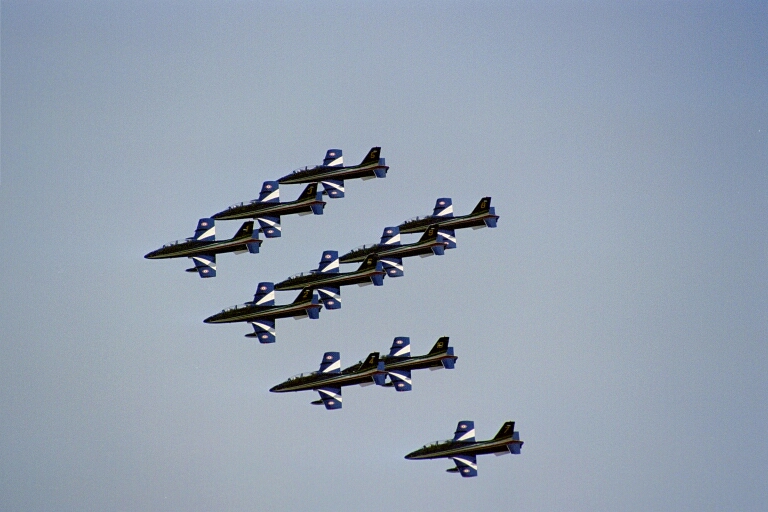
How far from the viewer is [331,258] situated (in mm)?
183875

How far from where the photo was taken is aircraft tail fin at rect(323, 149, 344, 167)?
18771 cm

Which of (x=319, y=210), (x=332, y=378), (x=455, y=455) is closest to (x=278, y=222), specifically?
(x=319, y=210)

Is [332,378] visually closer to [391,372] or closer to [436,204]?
[391,372]

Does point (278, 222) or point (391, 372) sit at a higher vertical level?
point (278, 222)

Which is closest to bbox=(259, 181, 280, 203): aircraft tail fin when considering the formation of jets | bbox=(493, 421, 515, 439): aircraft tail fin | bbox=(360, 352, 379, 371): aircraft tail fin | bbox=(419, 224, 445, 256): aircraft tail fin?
the formation of jets

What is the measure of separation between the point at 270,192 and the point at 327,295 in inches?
445

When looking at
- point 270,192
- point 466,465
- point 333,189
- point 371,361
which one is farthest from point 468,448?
point 270,192

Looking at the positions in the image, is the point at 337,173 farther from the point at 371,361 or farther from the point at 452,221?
the point at 371,361

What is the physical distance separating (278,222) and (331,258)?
236 inches

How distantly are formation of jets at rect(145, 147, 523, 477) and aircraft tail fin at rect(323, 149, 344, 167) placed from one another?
3.08m

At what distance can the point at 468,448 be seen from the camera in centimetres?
18300

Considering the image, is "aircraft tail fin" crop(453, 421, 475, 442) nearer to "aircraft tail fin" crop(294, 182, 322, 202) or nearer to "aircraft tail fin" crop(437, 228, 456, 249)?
"aircraft tail fin" crop(437, 228, 456, 249)

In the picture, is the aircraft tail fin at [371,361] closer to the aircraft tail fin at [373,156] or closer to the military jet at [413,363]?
the military jet at [413,363]

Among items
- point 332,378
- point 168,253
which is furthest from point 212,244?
point 332,378
